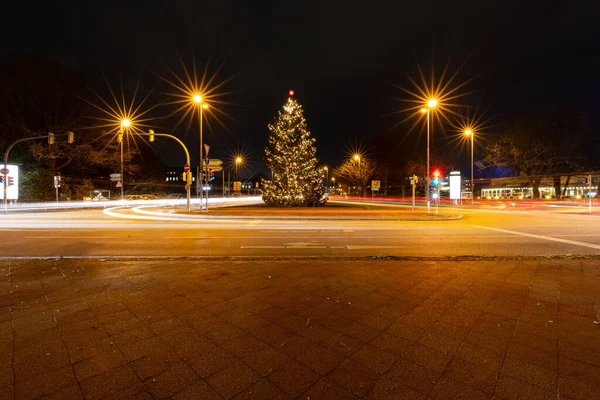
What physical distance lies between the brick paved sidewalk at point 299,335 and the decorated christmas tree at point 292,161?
21240 mm

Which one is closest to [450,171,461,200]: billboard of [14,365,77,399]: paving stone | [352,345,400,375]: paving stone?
[352,345,400,375]: paving stone

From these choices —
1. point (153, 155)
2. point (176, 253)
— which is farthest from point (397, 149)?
point (176, 253)

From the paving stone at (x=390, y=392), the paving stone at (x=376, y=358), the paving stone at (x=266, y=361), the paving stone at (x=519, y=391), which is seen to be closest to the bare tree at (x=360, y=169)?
the paving stone at (x=376, y=358)

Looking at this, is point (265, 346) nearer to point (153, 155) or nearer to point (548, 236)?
point (548, 236)

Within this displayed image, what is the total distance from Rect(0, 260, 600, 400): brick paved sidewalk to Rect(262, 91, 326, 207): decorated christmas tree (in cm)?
2124

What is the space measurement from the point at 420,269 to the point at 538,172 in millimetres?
49912

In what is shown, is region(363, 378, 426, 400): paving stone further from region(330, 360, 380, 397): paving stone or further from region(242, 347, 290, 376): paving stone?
region(242, 347, 290, 376): paving stone

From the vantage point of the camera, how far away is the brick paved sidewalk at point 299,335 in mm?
2797

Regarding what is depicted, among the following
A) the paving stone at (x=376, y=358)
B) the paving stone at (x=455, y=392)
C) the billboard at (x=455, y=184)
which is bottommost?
the paving stone at (x=455, y=392)

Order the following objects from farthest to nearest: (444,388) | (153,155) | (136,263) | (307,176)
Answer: (153,155)
(307,176)
(136,263)
(444,388)

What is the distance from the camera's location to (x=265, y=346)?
136 inches

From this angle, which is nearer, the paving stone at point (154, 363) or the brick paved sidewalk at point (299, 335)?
the brick paved sidewalk at point (299, 335)

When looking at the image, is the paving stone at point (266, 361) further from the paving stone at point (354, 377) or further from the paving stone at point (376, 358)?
the paving stone at point (376, 358)

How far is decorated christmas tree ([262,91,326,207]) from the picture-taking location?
27281mm
